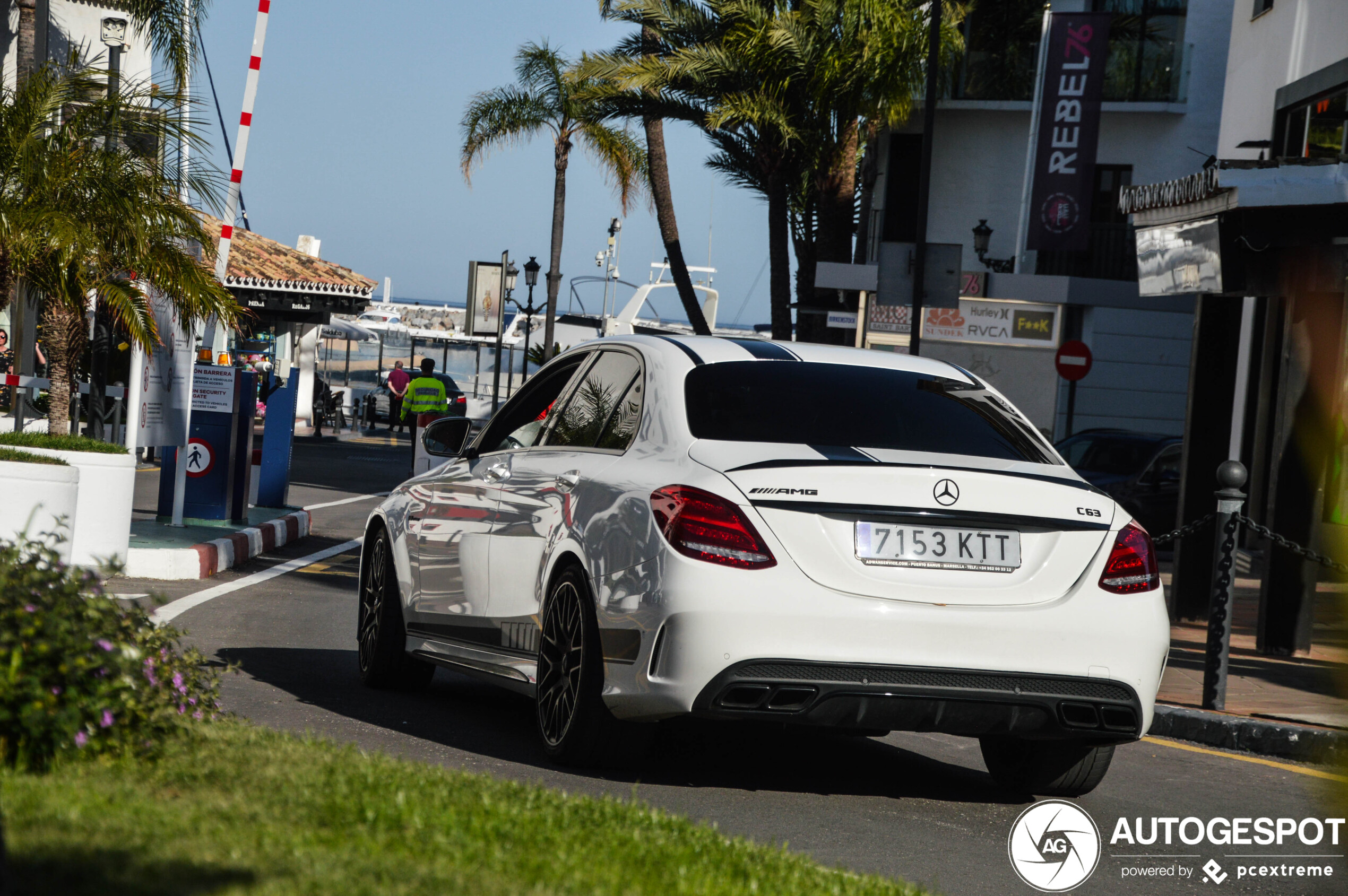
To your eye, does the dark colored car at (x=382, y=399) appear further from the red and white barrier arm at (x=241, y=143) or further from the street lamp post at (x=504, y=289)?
the red and white barrier arm at (x=241, y=143)

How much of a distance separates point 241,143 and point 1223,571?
11710 millimetres

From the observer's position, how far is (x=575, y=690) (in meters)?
5.59

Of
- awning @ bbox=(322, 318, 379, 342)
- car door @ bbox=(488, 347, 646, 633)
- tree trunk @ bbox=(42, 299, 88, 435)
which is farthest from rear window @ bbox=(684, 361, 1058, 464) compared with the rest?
awning @ bbox=(322, 318, 379, 342)

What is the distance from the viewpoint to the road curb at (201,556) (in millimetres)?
11633

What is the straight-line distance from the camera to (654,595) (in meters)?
5.08

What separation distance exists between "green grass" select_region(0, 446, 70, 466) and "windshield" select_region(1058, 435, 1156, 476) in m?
14.7

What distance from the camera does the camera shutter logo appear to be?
491 centimetres

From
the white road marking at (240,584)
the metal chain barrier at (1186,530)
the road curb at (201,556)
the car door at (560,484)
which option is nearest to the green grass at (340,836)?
the car door at (560,484)

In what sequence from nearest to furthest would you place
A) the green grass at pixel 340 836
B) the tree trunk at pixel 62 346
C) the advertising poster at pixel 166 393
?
the green grass at pixel 340 836, the advertising poster at pixel 166 393, the tree trunk at pixel 62 346

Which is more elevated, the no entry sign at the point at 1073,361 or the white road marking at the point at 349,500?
the no entry sign at the point at 1073,361

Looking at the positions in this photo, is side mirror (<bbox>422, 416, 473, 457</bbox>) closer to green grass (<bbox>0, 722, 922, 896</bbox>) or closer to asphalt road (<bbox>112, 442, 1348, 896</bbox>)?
asphalt road (<bbox>112, 442, 1348, 896</bbox>)

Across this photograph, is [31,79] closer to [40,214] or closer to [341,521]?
[40,214]

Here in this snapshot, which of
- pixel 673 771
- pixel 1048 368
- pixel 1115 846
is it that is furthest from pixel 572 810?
pixel 1048 368

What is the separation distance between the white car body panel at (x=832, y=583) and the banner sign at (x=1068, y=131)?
2759 centimetres
